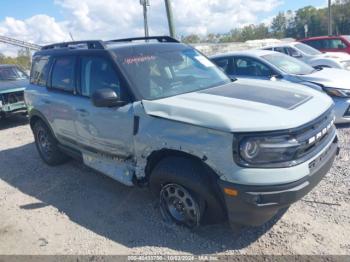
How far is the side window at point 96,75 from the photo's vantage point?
401 cm

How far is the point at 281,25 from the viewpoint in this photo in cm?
10381

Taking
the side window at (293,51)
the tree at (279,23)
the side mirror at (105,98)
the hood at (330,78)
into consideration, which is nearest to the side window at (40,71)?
the side mirror at (105,98)

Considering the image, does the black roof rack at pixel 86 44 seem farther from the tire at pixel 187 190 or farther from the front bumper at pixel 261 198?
the front bumper at pixel 261 198

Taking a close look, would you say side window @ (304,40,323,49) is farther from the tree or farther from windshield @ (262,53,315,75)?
the tree

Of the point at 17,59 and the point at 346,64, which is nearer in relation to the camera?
the point at 346,64

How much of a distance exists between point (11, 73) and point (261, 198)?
10005mm

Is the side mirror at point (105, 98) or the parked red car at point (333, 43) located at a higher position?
the parked red car at point (333, 43)

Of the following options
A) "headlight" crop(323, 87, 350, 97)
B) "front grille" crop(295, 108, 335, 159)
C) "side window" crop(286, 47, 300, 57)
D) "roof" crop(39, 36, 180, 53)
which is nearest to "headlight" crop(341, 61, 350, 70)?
"side window" crop(286, 47, 300, 57)

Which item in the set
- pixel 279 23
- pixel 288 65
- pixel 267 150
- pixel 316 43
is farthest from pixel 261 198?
pixel 279 23

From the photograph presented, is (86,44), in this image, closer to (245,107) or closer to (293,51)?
(245,107)

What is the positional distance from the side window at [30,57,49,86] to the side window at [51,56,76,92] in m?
0.31

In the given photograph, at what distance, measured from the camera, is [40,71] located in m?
5.77

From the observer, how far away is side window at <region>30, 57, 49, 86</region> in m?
5.58

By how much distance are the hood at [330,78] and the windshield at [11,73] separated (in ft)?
27.0
